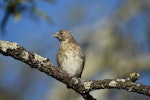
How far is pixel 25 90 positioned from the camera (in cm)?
1180

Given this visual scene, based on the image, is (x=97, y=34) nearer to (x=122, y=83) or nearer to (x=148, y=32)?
(x=148, y=32)

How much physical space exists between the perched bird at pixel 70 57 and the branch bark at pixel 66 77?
1768 millimetres

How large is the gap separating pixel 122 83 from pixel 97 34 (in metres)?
7.55

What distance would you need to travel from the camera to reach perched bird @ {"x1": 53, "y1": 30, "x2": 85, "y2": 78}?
17.6ft

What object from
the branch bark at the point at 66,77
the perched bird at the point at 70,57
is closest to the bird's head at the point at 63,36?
the perched bird at the point at 70,57

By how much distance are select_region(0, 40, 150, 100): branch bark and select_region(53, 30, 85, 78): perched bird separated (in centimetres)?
177

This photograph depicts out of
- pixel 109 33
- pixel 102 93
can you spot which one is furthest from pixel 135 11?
pixel 102 93

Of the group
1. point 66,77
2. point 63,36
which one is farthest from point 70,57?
point 66,77

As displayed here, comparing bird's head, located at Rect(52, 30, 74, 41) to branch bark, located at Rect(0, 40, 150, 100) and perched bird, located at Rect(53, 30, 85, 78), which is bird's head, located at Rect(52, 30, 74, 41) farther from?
branch bark, located at Rect(0, 40, 150, 100)

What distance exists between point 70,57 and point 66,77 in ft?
6.42

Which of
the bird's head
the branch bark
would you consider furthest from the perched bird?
the branch bark

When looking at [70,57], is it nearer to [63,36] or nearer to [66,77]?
[63,36]

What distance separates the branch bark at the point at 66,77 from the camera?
336 centimetres

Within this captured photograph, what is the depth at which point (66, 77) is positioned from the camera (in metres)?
3.53
